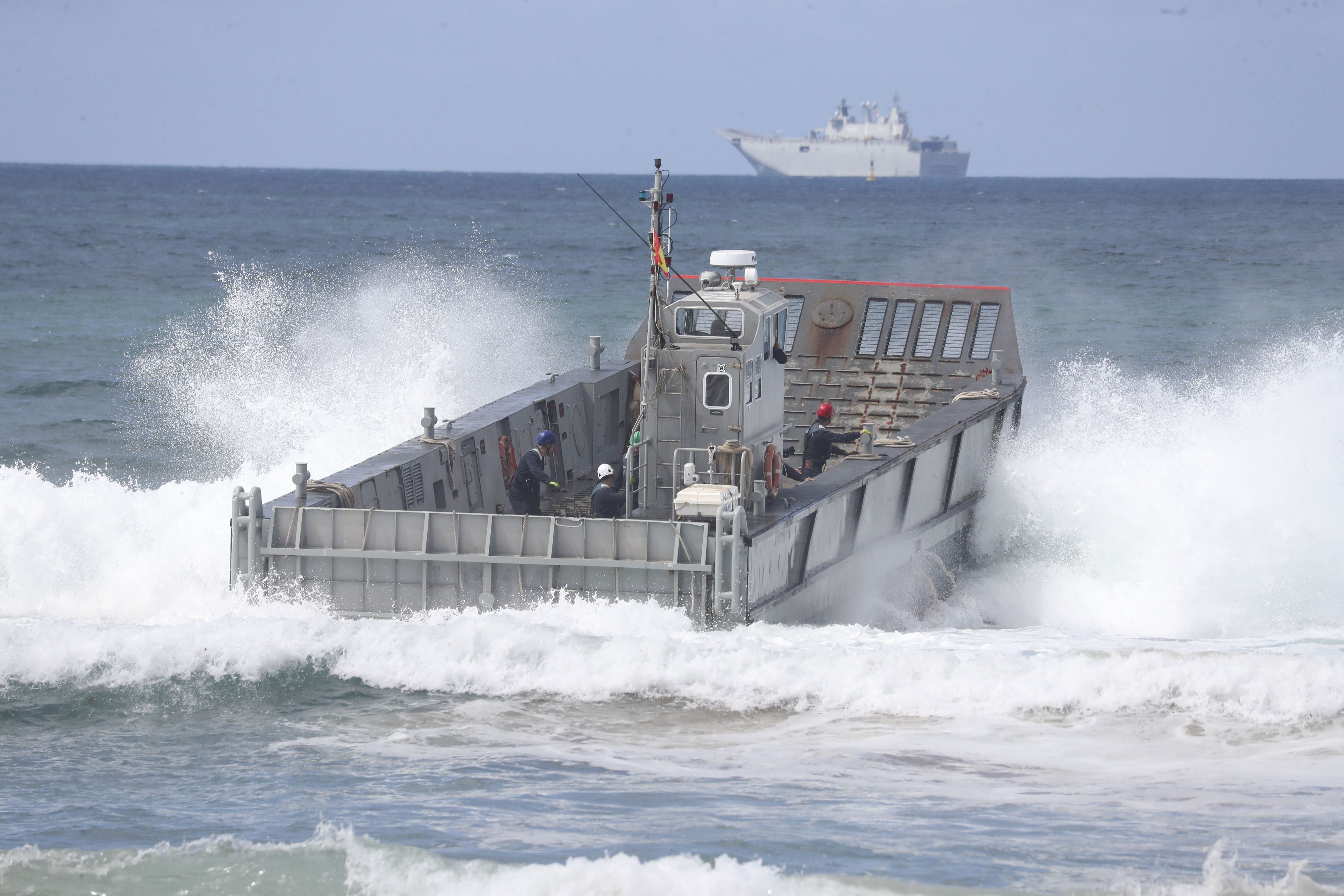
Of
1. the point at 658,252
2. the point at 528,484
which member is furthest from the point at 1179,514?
the point at 528,484

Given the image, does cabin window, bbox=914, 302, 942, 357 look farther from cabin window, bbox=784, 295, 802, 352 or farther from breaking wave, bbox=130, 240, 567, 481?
breaking wave, bbox=130, 240, 567, 481

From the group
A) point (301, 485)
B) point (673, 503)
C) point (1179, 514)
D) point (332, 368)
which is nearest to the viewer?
point (301, 485)

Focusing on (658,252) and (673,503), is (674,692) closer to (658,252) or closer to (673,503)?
(673,503)

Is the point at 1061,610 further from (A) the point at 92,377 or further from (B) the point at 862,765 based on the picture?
(A) the point at 92,377

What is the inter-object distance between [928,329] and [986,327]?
2.05 feet

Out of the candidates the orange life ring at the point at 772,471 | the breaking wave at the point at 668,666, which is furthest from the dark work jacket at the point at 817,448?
the breaking wave at the point at 668,666

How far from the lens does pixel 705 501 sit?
10953 millimetres

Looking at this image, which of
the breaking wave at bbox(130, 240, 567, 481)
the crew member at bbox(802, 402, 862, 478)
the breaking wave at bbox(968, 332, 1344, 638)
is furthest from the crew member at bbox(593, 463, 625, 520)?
the breaking wave at bbox(130, 240, 567, 481)

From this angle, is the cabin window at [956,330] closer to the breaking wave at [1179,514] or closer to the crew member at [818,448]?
the breaking wave at [1179,514]

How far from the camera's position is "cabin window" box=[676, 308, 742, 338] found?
12547 mm

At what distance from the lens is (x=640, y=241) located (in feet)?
212

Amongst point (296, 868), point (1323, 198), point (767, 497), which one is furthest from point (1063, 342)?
point (1323, 198)

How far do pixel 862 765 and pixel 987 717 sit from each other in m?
1.15

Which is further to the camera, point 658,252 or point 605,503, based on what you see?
point 658,252
